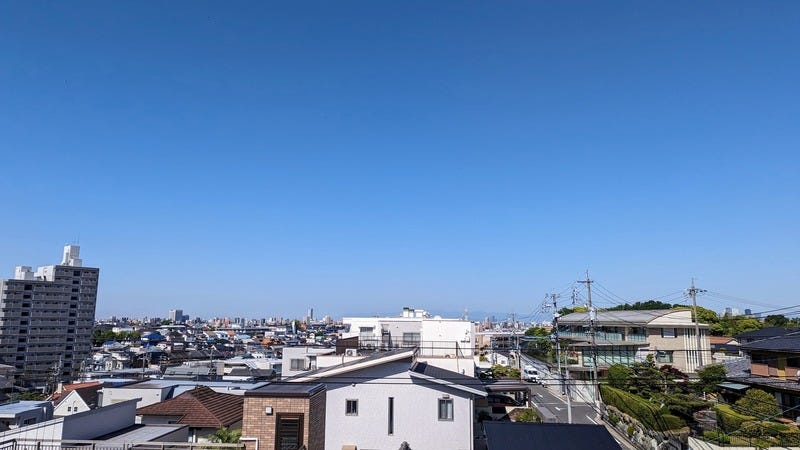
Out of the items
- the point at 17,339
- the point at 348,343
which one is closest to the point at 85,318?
the point at 17,339

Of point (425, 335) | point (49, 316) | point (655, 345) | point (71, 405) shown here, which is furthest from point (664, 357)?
point (49, 316)

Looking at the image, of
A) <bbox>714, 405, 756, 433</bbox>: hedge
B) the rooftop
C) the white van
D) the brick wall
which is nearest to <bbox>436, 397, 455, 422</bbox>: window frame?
the rooftop

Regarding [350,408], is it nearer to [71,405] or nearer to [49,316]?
[71,405]

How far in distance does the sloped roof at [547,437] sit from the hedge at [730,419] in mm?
16468

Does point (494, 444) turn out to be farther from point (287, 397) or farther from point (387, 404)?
point (387, 404)

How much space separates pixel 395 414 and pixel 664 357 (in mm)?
36098

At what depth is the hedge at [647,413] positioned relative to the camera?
21828 mm

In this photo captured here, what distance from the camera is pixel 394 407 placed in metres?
16.5

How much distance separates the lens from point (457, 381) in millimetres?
17000

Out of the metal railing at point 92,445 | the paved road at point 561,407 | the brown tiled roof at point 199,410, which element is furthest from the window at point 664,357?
the metal railing at point 92,445

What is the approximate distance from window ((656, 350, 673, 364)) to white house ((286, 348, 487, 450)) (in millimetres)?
33259

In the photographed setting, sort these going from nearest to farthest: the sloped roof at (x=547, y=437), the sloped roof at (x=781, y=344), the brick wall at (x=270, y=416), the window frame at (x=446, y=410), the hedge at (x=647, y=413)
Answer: the sloped roof at (x=547, y=437) < the brick wall at (x=270, y=416) < the window frame at (x=446, y=410) < the hedge at (x=647, y=413) < the sloped roof at (x=781, y=344)

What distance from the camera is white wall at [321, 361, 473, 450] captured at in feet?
53.4

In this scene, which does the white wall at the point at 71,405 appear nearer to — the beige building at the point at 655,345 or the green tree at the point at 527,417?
the green tree at the point at 527,417
